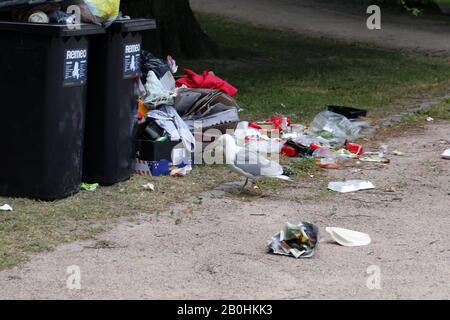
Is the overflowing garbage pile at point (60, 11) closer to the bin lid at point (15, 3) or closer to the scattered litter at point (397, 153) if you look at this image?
the bin lid at point (15, 3)

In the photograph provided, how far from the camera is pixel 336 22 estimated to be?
22281 millimetres

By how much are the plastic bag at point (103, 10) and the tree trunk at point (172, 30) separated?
614 centimetres

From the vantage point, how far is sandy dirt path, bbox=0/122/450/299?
5297 millimetres

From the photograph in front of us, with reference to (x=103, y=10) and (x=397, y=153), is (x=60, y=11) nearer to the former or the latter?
(x=103, y=10)

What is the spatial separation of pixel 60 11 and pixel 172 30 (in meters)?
7.48

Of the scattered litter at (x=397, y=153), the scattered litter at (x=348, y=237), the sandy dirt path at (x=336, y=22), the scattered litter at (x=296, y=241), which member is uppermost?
the scattered litter at (x=296, y=241)

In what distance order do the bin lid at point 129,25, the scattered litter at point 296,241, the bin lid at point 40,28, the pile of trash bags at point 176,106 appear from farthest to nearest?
the pile of trash bags at point 176,106, the bin lid at point 129,25, the bin lid at point 40,28, the scattered litter at point 296,241

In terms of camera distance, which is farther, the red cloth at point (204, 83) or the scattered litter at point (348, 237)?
the red cloth at point (204, 83)

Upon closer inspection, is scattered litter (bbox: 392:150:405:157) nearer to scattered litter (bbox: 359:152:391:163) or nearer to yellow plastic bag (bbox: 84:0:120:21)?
scattered litter (bbox: 359:152:391:163)

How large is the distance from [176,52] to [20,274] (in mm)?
9319

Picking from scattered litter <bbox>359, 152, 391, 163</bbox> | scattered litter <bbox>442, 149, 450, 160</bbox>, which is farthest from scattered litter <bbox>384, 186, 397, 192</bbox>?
scattered litter <bbox>442, 149, 450, 160</bbox>

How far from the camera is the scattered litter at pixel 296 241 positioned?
6004 millimetres

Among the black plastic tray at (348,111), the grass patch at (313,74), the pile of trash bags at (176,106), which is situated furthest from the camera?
the grass patch at (313,74)

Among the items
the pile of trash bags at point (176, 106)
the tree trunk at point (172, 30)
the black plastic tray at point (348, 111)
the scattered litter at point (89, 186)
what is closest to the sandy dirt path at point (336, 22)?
the tree trunk at point (172, 30)
